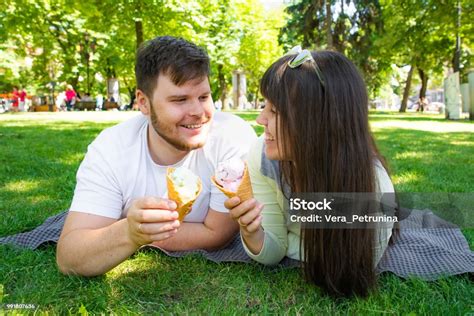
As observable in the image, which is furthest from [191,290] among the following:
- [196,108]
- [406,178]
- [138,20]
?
[138,20]

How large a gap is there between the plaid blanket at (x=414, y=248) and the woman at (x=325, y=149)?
1.40ft

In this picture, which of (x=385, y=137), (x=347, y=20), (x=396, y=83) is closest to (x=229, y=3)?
(x=347, y=20)

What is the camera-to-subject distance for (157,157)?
306cm

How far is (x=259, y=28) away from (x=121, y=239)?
112 feet

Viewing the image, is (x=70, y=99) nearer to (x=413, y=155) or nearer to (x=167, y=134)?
(x=413, y=155)

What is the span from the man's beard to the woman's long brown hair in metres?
0.74

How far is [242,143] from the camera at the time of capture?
3113 millimetres

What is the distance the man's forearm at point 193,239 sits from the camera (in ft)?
10.1

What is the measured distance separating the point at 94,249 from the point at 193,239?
784mm

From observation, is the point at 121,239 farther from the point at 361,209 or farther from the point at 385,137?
the point at 385,137

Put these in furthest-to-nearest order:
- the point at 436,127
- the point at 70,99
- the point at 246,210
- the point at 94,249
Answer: the point at 70,99 < the point at 436,127 < the point at 94,249 < the point at 246,210

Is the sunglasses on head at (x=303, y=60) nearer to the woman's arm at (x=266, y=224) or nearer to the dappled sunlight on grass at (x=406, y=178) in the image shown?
the woman's arm at (x=266, y=224)

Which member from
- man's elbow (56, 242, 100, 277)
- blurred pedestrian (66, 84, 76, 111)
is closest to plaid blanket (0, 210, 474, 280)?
man's elbow (56, 242, 100, 277)

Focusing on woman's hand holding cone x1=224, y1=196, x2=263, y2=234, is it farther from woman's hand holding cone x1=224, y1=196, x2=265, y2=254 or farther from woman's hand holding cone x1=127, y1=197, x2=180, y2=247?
woman's hand holding cone x1=127, y1=197, x2=180, y2=247
